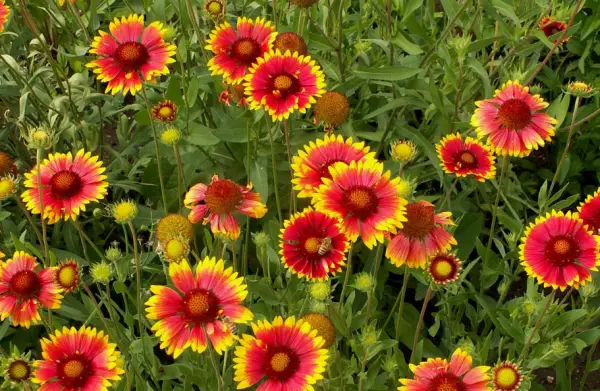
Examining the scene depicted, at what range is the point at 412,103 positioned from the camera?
2.25m

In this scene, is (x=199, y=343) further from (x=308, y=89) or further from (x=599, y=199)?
(x=599, y=199)

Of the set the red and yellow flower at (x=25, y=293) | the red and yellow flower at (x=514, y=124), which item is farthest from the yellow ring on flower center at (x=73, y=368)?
the red and yellow flower at (x=514, y=124)

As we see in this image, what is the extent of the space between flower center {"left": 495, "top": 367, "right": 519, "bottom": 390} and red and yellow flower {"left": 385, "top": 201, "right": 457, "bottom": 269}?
0.89 feet

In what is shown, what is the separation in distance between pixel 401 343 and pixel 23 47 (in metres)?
1.89

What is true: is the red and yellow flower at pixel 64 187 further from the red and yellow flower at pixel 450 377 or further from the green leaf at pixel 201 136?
the red and yellow flower at pixel 450 377

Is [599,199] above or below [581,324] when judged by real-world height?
above

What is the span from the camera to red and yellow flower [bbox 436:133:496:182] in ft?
6.14

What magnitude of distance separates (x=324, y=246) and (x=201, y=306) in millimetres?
281

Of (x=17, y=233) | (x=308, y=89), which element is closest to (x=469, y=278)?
(x=308, y=89)

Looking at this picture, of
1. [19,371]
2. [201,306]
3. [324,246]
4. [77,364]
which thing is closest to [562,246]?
[324,246]

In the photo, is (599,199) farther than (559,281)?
Yes

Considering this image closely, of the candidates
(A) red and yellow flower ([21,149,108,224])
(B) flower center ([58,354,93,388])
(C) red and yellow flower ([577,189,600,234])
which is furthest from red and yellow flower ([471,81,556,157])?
(B) flower center ([58,354,93,388])

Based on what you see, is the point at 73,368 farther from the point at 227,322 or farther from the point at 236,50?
the point at 236,50

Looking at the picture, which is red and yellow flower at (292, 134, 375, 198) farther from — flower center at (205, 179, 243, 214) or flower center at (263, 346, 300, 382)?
flower center at (263, 346, 300, 382)
